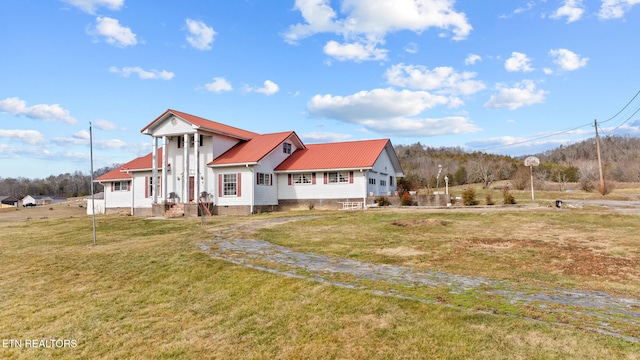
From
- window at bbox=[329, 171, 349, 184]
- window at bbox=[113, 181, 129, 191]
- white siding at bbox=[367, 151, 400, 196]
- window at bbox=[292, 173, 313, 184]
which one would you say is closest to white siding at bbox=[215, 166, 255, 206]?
window at bbox=[292, 173, 313, 184]

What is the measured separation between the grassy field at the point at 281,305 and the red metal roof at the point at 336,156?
51.9ft

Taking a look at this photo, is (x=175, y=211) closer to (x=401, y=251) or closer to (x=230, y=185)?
(x=230, y=185)

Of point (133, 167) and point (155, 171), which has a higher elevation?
point (133, 167)

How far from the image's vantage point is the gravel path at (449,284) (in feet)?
16.3

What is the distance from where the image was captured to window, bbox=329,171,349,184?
2866cm

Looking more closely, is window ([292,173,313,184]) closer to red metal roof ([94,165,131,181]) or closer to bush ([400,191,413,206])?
bush ([400,191,413,206])

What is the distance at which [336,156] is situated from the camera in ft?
100

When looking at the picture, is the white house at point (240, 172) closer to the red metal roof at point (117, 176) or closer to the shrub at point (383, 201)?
→ the shrub at point (383, 201)

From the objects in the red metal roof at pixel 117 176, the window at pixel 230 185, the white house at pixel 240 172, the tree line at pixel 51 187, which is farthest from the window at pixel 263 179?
the tree line at pixel 51 187

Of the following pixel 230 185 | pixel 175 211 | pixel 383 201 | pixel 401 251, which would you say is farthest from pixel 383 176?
pixel 401 251

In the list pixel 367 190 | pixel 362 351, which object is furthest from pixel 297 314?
pixel 367 190

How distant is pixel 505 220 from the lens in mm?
16172

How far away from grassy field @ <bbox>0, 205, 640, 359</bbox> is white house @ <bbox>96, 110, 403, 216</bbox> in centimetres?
1503

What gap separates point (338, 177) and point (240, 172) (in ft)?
25.1
